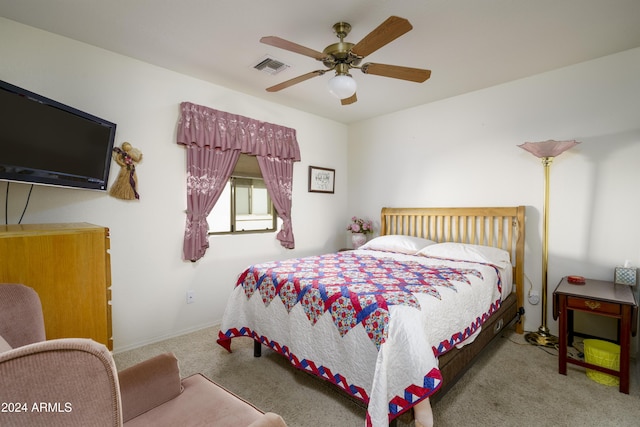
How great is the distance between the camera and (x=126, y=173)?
8.54 ft

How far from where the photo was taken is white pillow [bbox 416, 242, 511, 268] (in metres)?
2.79

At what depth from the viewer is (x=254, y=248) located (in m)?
3.59

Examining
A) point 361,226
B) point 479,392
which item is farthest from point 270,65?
point 479,392

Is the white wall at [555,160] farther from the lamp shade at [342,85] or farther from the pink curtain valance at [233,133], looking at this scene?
the pink curtain valance at [233,133]

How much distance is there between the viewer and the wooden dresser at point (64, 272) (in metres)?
1.35

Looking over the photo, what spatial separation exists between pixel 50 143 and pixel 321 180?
9.70 ft

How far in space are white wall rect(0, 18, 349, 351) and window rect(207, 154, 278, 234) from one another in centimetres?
16

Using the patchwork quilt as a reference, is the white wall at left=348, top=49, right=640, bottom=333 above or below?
above

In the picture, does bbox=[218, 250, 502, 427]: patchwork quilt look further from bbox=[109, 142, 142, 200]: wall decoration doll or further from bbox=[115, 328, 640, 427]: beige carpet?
bbox=[109, 142, 142, 200]: wall decoration doll

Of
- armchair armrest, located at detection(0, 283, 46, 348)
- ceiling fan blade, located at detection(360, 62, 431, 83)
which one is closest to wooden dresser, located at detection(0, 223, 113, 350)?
armchair armrest, located at detection(0, 283, 46, 348)

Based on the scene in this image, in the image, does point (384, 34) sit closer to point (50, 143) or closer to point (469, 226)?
point (50, 143)

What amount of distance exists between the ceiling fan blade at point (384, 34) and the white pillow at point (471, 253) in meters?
2.05

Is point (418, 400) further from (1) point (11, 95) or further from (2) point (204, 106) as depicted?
(2) point (204, 106)

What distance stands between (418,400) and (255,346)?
1480 mm
